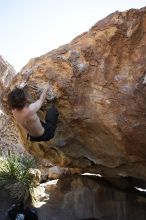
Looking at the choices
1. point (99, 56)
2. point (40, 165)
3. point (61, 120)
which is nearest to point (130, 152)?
point (61, 120)

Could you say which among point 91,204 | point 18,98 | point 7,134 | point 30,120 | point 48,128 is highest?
point 18,98

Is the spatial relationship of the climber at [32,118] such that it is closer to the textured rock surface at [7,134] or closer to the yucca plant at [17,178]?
the yucca plant at [17,178]

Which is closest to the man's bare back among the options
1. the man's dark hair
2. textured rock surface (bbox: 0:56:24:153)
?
the man's dark hair

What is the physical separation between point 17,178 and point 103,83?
19.2 ft

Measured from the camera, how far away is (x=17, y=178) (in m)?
12.1

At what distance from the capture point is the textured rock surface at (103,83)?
743 cm

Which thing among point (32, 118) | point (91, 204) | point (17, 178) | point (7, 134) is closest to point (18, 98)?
point (32, 118)

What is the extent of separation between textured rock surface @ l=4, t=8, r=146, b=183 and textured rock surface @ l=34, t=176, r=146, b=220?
8.29ft

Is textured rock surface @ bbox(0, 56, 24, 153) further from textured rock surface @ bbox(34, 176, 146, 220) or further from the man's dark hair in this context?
the man's dark hair

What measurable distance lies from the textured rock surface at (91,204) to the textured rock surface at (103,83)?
2527 mm

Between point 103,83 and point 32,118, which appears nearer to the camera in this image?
point 32,118

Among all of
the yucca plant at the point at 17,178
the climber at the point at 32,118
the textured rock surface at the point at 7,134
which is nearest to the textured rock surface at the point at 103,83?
the climber at the point at 32,118

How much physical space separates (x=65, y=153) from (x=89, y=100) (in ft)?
6.69

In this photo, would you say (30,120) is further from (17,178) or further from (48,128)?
(17,178)
